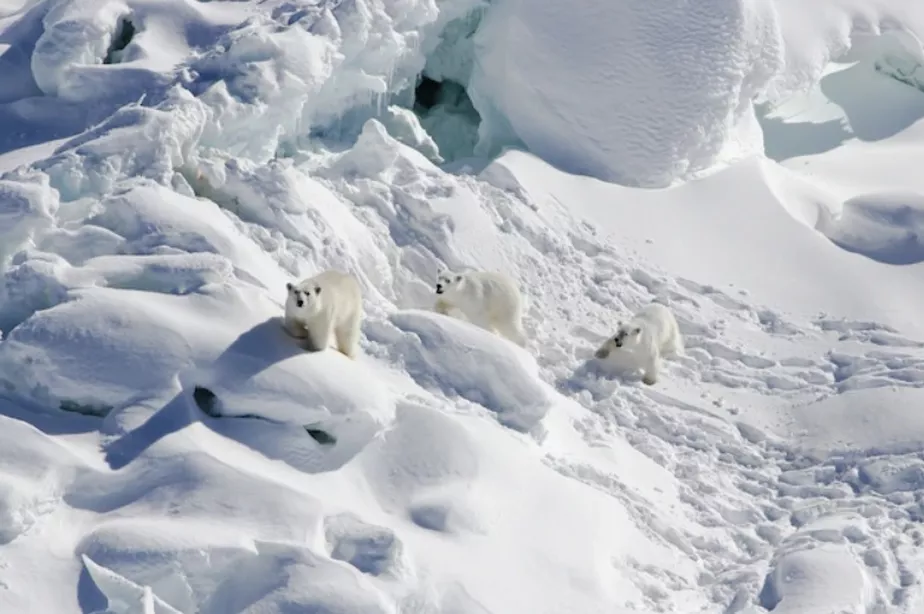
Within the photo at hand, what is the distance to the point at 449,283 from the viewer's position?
952 cm

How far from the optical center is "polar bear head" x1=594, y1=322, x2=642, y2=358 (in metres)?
10.0

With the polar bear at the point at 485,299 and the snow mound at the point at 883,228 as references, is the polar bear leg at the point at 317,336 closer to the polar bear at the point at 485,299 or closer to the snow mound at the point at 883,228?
the polar bear at the point at 485,299

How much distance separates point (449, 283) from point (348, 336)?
118 cm

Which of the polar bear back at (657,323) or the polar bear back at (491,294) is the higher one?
the polar bear back at (491,294)

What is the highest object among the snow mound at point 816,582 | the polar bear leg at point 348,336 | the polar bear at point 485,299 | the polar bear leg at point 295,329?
the polar bear leg at point 295,329

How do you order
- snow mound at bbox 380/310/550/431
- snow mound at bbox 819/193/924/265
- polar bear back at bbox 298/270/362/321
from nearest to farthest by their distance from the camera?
polar bear back at bbox 298/270/362/321 < snow mound at bbox 380/310/550/431 < snow mound at bbox 819/193/924/265

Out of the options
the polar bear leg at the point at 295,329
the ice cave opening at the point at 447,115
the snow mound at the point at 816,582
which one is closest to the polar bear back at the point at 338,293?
the polar bear leg at the point at 295,329

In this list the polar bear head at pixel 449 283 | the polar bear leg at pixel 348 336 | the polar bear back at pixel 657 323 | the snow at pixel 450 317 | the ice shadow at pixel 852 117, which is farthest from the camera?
the ice shadow at pixel 852 117

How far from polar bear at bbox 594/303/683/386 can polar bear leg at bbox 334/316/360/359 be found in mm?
2320

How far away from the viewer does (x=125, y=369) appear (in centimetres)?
775

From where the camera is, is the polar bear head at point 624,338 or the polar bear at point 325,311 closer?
the polar bear at point 325,311

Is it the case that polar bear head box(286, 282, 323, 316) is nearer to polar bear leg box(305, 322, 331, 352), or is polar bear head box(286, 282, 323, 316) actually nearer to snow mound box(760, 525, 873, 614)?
polar bear leg box(305, 322, 331, 352)

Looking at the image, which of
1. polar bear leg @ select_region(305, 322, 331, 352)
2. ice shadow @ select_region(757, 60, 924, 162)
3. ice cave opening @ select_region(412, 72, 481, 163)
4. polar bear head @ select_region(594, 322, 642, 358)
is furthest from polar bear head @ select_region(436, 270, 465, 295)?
ice shadow @ select_region(757, 60, 924, 162)

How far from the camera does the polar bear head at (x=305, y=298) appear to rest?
26.0 ft
